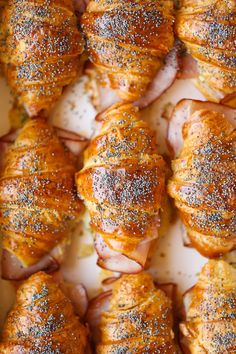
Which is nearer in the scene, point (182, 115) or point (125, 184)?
point (125, 184)

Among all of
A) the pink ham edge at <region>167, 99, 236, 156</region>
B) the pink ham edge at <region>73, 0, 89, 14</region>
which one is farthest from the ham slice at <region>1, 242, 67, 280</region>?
the pink ham edge at <region>73, 0, 89, 14</region>

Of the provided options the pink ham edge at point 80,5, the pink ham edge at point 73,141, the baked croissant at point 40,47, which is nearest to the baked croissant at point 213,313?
the pink ham edge at point 73,141

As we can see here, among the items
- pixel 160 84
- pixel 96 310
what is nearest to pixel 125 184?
pixel 160 84

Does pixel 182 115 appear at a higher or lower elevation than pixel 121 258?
higher

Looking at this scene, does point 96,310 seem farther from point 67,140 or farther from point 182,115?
point 182,115

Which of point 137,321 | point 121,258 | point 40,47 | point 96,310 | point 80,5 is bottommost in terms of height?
point 96,310

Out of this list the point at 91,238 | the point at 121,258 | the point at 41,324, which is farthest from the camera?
the point at 91,238

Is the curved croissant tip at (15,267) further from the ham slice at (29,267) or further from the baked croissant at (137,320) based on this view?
the baked croissant at (137,320)
